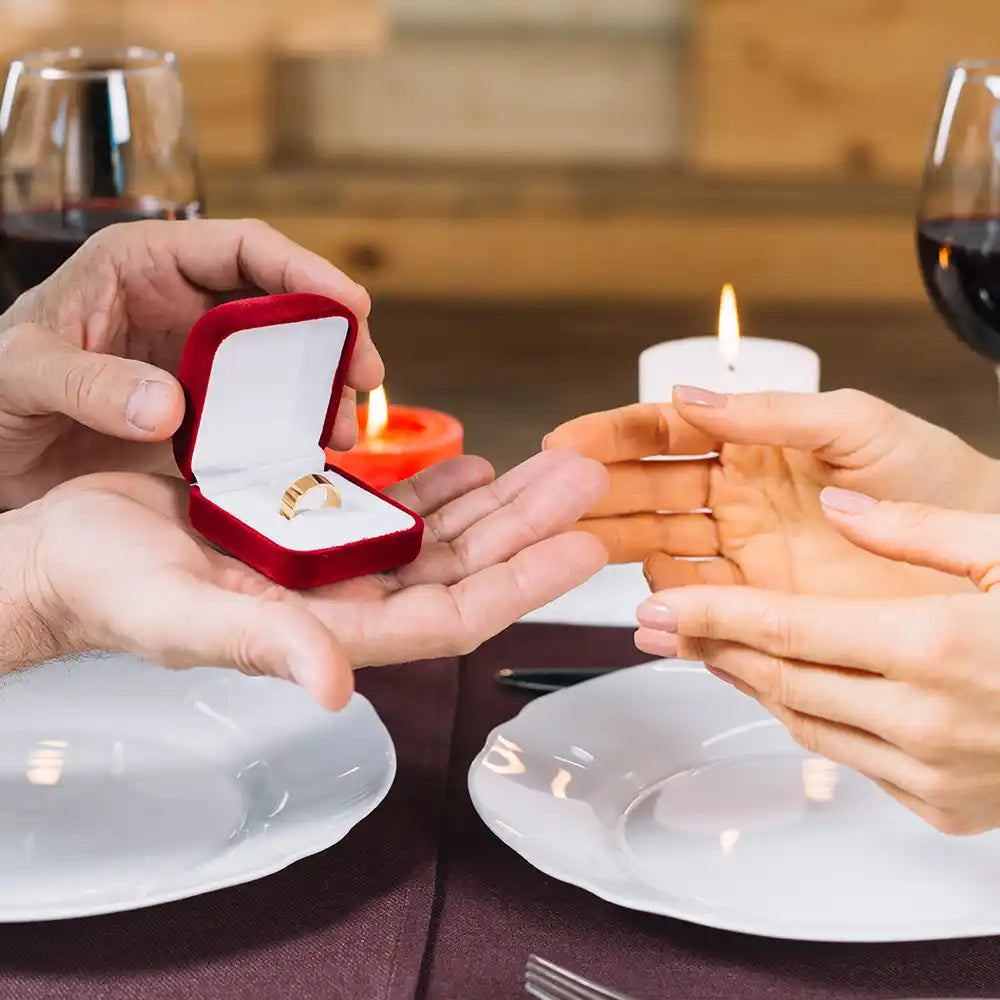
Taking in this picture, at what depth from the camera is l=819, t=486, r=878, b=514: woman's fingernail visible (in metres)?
0.68

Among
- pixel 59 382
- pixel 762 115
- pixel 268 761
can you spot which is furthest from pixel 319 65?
pixel 268 761

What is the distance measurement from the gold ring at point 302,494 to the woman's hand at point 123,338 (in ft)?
0.24

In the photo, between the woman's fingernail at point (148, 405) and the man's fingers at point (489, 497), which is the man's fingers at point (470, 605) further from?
the woman's fingernail at point (148, 405)

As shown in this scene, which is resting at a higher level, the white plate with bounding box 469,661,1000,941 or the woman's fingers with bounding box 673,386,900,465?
the woman's fingers with bounding box 673,386,900,465

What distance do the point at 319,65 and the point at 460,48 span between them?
0.91 ft

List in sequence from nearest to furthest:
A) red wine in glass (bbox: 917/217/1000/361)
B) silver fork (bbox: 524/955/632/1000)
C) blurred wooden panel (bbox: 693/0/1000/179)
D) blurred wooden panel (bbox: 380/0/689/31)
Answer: silver fork (bbox: 524/955/632/1000) < red wine in glass (bbox: 917/217/1000/361) < blurred wooden panel (bbox: 693/0/1000/179) < blurred wooden panel (bbox: 380/0/689/31)

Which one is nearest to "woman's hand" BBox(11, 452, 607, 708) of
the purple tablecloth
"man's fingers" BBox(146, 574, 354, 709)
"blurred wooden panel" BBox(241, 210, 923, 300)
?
"man's fingers" BBox(146, 574, 354, 709)

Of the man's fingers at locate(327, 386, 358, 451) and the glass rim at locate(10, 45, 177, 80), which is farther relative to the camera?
the glass rim at locate(10, 45, 177, 80)

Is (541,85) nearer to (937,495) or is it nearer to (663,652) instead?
(937,495)

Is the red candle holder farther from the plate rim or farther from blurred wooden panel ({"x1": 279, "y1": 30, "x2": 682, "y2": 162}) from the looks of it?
blurred wooden panel ({"x1": 279, "y1": 30, "x2": 682, "y2": 162})

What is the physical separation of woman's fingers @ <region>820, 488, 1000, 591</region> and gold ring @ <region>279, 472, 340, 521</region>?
0.88 ft

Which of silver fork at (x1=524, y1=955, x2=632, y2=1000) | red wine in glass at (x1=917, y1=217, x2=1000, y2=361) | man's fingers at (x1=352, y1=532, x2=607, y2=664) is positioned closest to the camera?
silver fork at (x1=524, y1=955, x2=632, y2=1000)

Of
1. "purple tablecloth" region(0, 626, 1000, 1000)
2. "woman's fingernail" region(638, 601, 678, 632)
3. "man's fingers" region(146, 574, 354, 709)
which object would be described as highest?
"man's fingers" region(146, 574, 354, 709)

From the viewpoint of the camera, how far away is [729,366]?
0.97 meters
